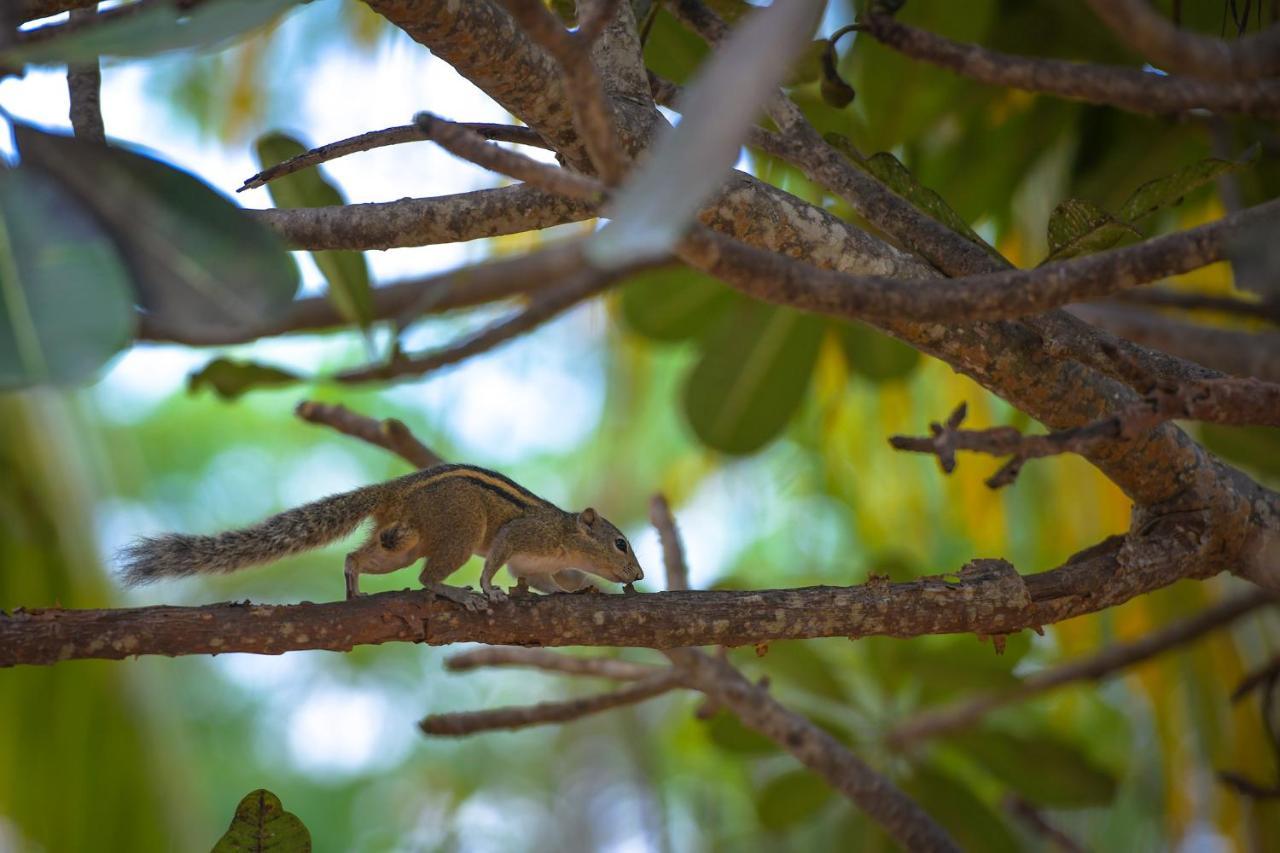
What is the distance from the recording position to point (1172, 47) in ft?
4.92

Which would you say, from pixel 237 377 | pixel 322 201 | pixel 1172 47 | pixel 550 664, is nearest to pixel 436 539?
pixel 550 664

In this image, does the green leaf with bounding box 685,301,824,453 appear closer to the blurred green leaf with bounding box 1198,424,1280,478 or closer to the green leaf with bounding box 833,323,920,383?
the green leaf with bounding box 833,323,920,383

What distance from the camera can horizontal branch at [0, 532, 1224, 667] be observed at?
1770 mm

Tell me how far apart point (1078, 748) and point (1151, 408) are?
104 inches

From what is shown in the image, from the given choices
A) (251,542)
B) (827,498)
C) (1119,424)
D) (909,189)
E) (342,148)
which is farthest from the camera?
(827,498)

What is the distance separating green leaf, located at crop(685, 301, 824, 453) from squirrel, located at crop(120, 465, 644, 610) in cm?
78

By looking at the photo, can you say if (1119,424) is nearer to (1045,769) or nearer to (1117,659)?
(1117,659)

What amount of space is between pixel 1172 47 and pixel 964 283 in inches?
15.6

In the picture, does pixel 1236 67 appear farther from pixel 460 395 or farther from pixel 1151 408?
pixel 460 395

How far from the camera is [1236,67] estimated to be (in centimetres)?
157

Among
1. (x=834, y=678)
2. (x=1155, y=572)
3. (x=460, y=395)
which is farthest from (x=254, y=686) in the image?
(x=1155, y=572)

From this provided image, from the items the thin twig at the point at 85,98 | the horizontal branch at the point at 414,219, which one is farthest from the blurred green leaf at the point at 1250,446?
the thin twig at the point at 85,98

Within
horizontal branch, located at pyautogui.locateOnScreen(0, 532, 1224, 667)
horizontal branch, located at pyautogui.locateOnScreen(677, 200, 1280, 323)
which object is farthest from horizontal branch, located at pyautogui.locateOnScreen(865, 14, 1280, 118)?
horizontal branch, located at pyautogui.locateOnScreen(0, 532, 1224, 667)

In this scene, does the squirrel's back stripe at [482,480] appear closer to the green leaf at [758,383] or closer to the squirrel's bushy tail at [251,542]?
the squirrel's bushy tail at [251,542]
